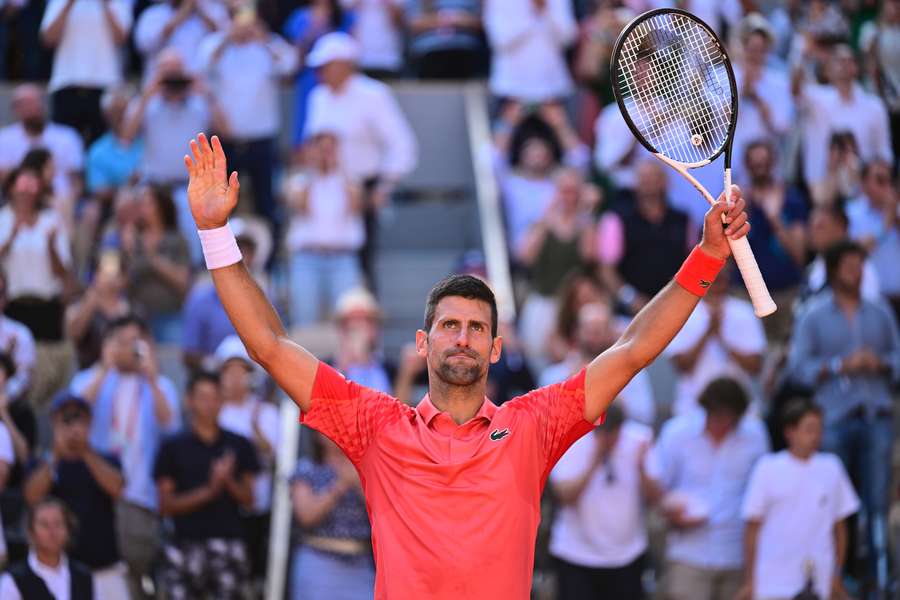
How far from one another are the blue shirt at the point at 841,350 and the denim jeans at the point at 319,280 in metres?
3.34

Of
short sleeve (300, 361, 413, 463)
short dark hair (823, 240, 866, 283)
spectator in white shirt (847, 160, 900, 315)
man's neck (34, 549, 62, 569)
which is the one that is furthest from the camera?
spectator in white shirt (847, 160, 900, 315)

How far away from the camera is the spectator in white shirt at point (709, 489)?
32.5 ft

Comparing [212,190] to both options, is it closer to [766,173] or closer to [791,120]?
[766,173]

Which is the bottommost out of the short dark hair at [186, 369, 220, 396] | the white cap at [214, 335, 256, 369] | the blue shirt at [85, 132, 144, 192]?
the short dark hair at [186, 369, 220, 396]

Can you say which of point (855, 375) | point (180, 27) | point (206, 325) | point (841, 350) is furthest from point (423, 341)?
point (180, 27)

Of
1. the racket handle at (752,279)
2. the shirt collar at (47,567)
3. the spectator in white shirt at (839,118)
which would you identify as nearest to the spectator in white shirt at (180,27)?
the spectator in white shirt at (839,118)

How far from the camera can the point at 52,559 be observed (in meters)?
8.82

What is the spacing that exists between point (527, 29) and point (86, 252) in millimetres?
4334

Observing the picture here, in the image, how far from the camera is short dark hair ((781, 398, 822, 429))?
977cm

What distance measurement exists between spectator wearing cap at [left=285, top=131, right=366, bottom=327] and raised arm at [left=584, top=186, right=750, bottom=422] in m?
6.75

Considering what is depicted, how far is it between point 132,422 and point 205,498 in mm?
862

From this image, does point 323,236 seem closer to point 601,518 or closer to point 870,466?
point 601,518

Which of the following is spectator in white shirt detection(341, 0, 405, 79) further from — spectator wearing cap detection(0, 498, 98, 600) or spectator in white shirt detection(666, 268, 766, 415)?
spectator wearing cap detection(0, 498, 98, 600)

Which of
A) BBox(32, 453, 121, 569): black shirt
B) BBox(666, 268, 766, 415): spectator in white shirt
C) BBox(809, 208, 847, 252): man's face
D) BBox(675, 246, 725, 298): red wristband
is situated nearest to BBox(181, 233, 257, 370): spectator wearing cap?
BBox(32, 453, 121, 569): black shirt
